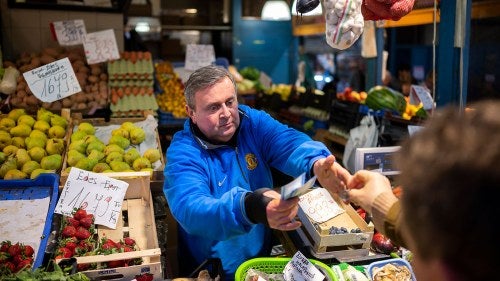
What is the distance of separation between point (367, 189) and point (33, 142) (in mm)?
2902

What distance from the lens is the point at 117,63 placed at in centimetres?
559

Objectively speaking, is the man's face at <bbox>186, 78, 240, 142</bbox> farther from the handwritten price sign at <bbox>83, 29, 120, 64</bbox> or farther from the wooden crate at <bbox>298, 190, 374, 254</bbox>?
the handwritten price sign at <bbox>83, 29, 120, 64</bbox>

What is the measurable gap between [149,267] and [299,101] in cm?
488

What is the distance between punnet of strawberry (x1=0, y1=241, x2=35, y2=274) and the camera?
2131 millimetres

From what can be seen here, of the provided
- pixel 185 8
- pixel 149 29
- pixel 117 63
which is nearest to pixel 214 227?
pixel 117 63

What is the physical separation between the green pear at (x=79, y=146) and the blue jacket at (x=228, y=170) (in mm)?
1403

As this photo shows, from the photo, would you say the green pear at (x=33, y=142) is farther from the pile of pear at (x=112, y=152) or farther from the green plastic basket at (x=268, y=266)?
the green plastic basket at (x=268, y=266)

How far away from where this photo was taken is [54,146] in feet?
11.4

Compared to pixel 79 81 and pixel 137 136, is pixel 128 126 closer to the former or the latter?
pixel 137 136

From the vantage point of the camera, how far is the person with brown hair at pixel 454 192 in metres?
0.76

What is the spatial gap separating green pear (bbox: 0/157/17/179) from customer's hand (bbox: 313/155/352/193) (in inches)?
90.0

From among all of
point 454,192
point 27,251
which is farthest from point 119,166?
point 454,192

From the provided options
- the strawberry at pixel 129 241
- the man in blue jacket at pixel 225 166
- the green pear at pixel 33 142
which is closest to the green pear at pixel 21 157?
the green pear at pixel 33 142

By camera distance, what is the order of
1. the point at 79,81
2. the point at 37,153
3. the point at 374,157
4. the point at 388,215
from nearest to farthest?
1. the point at 388,215
2. the point at 374,157
3. the point at 37,153
4. the point at 79,81
